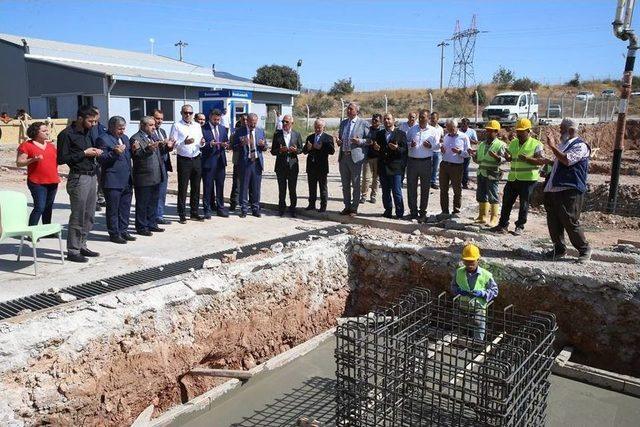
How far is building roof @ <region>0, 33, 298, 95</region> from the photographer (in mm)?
21922

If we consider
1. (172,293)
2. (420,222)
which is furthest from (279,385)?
(420,222)

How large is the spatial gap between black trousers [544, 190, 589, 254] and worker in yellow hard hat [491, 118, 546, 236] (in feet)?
2.66

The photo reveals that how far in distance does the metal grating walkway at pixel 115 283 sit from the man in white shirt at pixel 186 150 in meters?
1.72

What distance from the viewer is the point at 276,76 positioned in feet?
169

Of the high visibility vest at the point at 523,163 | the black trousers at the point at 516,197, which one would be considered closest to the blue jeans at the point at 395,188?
the black trousers at the point at 516,197

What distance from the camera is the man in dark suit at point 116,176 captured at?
21.5ft

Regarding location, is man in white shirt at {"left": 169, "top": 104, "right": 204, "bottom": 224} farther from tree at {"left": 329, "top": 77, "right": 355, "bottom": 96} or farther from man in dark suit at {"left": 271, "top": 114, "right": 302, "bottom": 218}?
tree at {"left": 329, "top": 77, "right": 355, "bottom": 96}

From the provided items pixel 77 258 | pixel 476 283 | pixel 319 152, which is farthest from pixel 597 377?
pixel 77 258

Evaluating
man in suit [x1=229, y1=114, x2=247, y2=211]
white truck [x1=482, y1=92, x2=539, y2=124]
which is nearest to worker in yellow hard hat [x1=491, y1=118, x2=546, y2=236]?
man in suit [x1=229, y1=114, x2=247, y2=211]

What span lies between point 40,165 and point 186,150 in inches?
85.0

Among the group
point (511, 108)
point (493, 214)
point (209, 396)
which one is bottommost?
point (209, 396)

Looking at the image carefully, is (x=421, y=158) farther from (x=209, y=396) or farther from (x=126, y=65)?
(x=126, y=65)

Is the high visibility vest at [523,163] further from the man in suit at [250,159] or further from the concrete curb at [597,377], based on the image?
the man in suit at [250,159]

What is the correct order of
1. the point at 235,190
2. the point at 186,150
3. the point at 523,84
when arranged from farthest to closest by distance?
1. the point at 523,84
2. the point at 235,190
3. the point at 186,150
